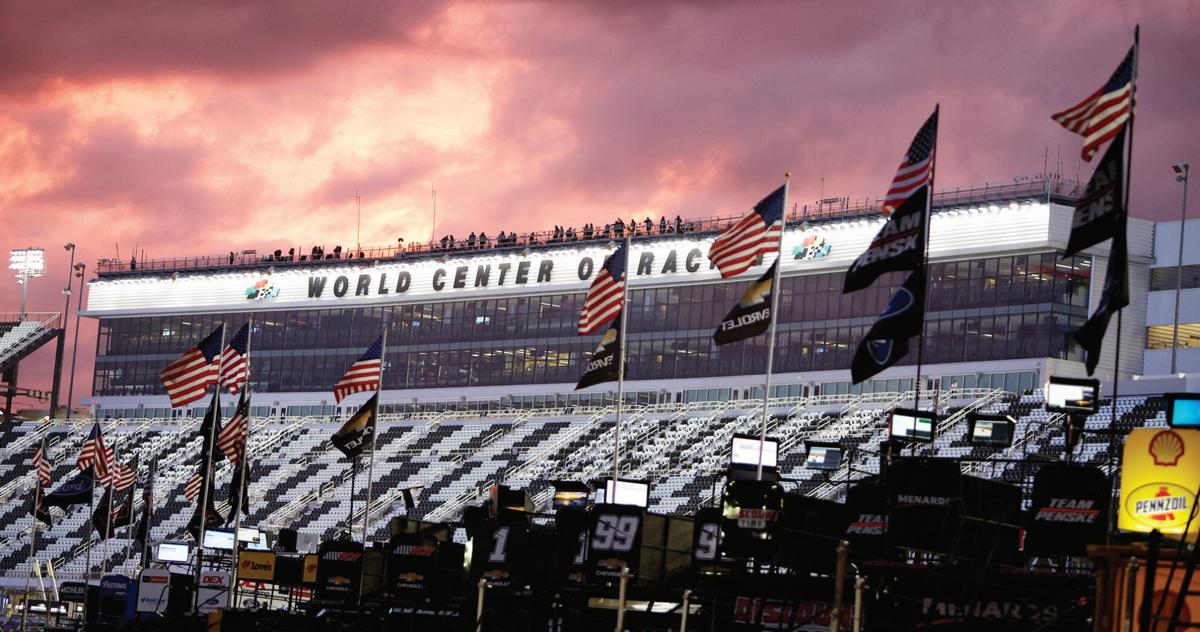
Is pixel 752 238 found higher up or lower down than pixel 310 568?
higher up

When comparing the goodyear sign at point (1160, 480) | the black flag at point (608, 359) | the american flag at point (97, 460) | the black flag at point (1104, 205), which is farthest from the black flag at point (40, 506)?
the goodyear sign at point (1160, 480)

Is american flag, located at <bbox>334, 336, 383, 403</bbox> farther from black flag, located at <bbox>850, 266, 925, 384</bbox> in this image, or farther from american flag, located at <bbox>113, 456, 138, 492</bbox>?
black flag, located at <bbox>850, 266, 925, 384</bbox>

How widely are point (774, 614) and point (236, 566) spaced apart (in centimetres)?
1862

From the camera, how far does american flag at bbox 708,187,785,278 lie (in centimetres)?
3491

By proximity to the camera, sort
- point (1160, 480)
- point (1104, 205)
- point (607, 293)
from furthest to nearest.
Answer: point (607, 293) < point (1104, 205) < point (1160, 480)

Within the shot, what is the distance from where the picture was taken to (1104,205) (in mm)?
19844

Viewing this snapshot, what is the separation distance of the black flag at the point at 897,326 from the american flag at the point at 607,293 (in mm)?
12221

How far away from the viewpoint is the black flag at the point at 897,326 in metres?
24.5

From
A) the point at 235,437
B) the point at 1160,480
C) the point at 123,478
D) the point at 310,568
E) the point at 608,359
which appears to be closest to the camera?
the point at 1160,480

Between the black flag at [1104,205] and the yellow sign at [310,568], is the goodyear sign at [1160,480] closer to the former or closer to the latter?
the black flag at [1104,205]

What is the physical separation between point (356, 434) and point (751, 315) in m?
12.1

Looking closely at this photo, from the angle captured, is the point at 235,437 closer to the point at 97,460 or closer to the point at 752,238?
the point at 97,460

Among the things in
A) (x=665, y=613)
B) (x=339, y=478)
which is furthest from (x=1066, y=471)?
(x=339, y=478)

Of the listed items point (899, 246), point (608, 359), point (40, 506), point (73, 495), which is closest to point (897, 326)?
point (899, 246)
